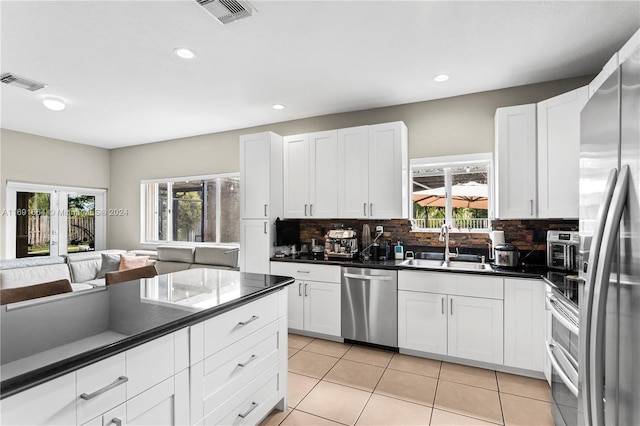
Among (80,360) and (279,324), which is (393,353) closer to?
(279,324)

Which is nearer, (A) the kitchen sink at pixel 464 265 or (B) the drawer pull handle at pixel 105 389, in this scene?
(B) the drawer pull handle at pixel 105 389

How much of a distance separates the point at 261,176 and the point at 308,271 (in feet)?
4.31

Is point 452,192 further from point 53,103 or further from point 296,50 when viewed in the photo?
point 53,103

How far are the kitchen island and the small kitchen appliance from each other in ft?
7.07

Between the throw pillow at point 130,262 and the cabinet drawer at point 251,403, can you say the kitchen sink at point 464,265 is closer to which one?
the cabinet drawer at point 251,403

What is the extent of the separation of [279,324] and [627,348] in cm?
175

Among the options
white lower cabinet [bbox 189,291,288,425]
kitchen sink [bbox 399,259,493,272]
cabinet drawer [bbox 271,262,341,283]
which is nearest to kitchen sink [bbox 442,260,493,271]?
kitchen sink [bbox 399,259,493,272]

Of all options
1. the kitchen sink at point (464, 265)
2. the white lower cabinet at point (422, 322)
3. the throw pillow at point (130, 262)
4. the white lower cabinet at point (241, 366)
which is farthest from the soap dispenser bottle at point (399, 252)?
the throw pillow at point (130, 262)

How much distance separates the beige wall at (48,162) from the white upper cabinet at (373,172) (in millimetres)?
4898

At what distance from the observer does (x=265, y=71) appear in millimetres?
2938

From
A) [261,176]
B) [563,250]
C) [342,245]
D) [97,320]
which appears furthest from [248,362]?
[563,250]

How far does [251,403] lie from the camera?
188cm

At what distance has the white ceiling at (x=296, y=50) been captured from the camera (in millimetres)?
2074

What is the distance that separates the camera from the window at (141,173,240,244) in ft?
17.0
